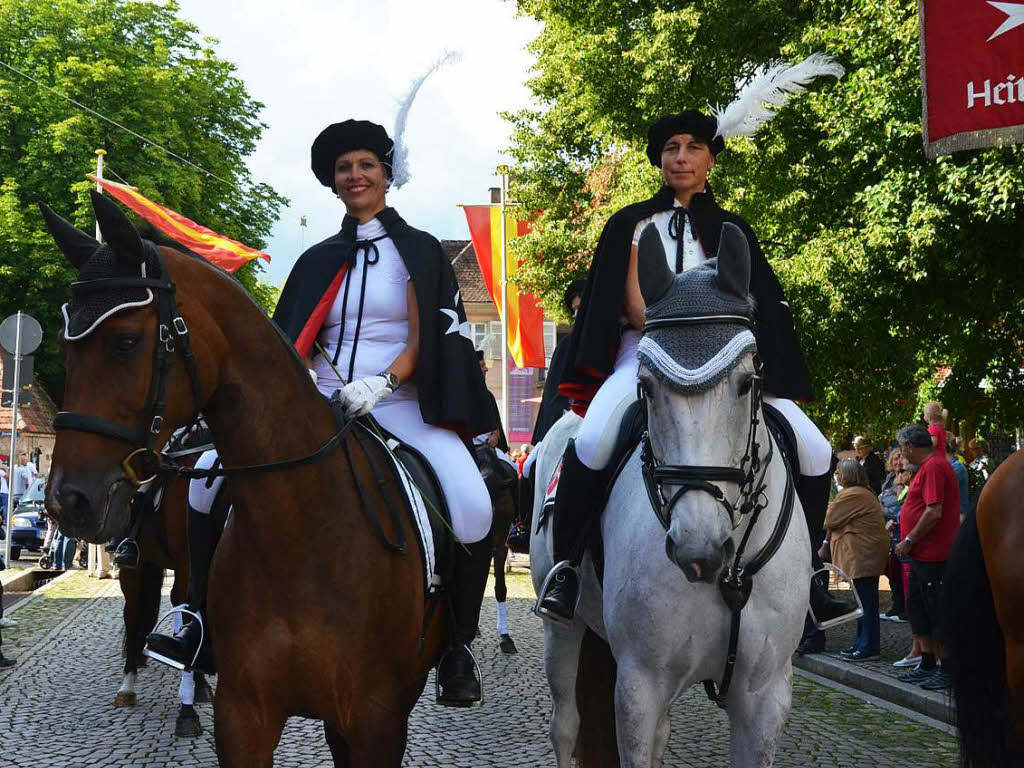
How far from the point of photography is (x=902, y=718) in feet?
30.3

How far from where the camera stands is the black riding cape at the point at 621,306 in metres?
4.96

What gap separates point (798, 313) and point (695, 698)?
8145 mm

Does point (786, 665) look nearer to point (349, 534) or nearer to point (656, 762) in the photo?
point (656, 762)

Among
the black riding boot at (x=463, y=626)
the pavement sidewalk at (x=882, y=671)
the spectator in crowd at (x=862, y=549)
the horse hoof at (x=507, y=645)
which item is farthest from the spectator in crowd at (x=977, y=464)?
the black riding boot at (x=463, y=626)

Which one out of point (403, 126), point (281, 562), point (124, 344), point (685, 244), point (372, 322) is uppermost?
point (403, 126)

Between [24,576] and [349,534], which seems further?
[24,576]

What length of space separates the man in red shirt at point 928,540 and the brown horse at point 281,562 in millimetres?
7585

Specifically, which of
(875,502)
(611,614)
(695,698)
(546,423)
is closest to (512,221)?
(875,502)

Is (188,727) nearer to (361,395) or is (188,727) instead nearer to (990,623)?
(361,395)

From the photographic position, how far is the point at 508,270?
29.8 meters

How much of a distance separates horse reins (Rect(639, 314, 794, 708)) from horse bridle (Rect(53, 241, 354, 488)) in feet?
4.84

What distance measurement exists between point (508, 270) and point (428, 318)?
82.0 ft

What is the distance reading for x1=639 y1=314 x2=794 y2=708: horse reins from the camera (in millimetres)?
3732

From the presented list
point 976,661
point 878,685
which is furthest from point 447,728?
point 878,685
